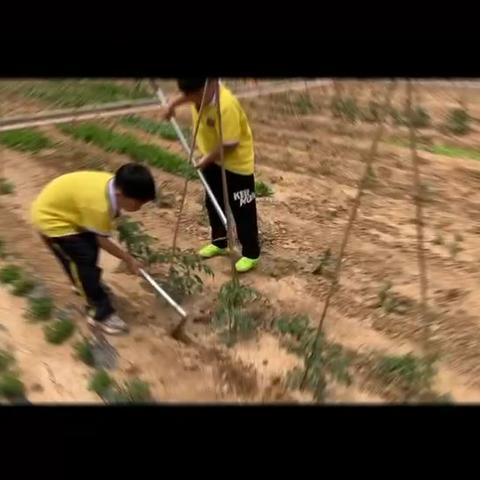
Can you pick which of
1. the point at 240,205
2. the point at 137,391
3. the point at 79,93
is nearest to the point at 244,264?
the point at 240,205

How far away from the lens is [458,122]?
5.58m

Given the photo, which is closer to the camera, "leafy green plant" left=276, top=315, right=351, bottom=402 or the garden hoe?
"leafy green plant" left=276, top=315, right=351, bottom=402

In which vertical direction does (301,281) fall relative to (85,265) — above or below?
below

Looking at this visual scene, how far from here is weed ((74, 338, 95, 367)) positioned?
2.65 metres

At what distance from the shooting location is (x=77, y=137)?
464 cm

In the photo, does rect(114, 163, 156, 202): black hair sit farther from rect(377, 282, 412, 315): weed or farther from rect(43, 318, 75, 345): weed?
rect(377, 282, 412, 315): weed

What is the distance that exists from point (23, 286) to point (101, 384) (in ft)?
2.37

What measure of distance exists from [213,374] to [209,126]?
0.99m

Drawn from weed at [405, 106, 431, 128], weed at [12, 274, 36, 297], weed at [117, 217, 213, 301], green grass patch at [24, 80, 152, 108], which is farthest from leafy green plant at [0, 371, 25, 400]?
weed at [405, 106, 431, 128]

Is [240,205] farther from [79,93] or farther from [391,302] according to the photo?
[79,93]

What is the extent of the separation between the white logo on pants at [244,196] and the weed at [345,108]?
2647 mm

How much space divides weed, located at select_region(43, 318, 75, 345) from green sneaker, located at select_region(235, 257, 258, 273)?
0.81 metres
